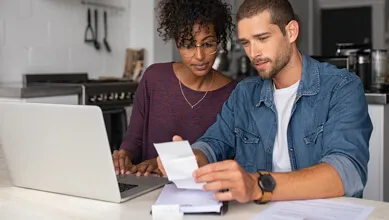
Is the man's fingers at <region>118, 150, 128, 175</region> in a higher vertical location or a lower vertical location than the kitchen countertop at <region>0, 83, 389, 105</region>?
lower

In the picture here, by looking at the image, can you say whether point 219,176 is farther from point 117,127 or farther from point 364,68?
point 117,127

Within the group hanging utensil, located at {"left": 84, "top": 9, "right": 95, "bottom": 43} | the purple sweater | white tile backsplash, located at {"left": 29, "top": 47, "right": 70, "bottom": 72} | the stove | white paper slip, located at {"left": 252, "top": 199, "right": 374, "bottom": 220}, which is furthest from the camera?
hanging utensil, located at {"left": 84, "top": 9, "right": 95, "bottom": 43}

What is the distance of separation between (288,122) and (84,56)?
2527mm

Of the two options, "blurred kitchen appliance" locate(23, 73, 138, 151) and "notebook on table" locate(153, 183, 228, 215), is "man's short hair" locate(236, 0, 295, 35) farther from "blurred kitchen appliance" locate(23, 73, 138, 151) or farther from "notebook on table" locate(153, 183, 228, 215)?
"blurred kitchen appliance" locate(23, 73, 138, 151)

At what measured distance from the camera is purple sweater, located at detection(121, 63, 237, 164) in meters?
1.88

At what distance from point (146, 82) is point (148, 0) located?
2.20m

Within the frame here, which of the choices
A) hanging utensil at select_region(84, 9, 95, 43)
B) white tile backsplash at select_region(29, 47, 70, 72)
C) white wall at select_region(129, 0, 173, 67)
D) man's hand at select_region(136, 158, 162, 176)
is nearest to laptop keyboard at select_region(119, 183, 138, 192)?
man's hand at select_region(136, 158, 162, 176)

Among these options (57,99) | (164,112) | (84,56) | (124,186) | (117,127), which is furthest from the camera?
(84,56)

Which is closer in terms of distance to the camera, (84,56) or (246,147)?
(246,147)

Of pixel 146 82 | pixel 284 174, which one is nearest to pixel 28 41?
pixel 146 82

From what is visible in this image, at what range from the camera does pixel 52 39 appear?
347cm

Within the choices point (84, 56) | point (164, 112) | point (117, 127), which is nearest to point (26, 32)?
point (84, 56)

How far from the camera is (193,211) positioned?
1.05m

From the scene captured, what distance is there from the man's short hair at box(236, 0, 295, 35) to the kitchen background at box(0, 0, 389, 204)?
1.22 m
